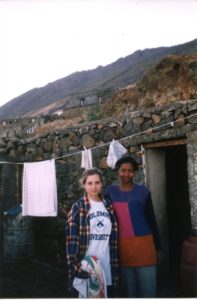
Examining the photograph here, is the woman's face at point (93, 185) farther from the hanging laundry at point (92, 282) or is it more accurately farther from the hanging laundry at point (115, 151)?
the hanging laundry at point (115, 151)

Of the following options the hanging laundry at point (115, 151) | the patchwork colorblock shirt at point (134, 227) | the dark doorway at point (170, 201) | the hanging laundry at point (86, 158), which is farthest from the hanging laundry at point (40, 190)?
the patchwork colorblock shirt at point (134, 227)

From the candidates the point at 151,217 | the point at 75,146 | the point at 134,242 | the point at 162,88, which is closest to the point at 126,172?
the point at 151,217

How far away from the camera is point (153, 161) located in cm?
502

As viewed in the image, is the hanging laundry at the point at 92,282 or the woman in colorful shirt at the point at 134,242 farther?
the woman in colorful shirt at the point at 134,242

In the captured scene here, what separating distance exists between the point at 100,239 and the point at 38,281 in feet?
9.93

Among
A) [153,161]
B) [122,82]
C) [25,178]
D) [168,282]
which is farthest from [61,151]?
[122,82]

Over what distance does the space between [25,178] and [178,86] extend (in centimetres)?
632

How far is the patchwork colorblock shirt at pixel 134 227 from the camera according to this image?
10.5 feet

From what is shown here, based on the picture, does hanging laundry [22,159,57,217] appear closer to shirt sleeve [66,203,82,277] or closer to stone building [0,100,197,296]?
stone building [0,100,197,296]

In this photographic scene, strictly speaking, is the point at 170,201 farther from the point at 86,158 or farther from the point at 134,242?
the point at 134,242

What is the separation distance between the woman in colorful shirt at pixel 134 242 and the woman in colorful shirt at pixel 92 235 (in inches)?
5.1

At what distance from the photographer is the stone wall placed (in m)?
4.68

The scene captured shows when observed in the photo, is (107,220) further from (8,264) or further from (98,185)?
(8,264)

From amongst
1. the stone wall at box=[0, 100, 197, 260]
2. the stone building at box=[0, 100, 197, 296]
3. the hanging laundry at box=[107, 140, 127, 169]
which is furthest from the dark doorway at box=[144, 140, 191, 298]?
the hanging laundry at box=[107, 140, 127, 169]
